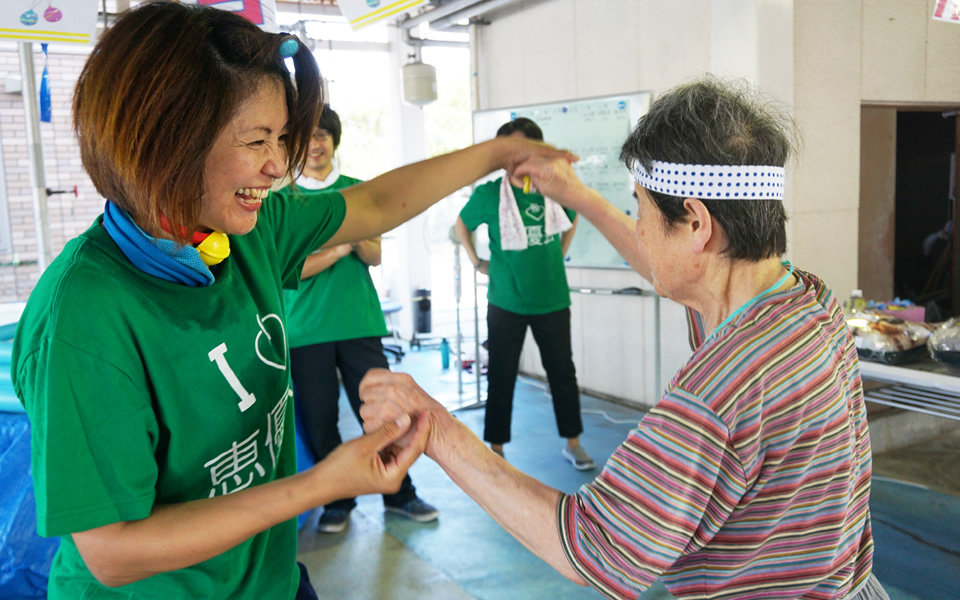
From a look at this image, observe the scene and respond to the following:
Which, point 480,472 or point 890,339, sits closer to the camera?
point 480,472

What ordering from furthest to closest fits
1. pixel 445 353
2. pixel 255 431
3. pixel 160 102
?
pixel 445 353
pixel 255 431
pixel 160 102

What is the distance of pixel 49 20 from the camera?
252cm

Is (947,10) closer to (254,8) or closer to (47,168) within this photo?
(254,8)

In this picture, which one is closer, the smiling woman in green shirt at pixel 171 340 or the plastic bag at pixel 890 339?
the smiling woman in green shirt at pixel 171 340

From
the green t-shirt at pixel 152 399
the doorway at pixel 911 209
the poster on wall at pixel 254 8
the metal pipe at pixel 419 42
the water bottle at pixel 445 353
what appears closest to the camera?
the green t-shirt at pixel 152 399

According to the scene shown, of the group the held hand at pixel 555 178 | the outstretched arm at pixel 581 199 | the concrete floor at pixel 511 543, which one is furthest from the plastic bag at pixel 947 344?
the held hand at pixel 555 178

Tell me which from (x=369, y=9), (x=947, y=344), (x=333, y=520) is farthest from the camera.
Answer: (x=333, y=520)

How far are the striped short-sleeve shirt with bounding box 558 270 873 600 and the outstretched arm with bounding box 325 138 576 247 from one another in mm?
772

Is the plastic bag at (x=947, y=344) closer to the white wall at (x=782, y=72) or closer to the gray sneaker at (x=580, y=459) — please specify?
the white wall at (x=782, y=72)

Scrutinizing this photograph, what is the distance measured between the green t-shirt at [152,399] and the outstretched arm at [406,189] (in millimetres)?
291

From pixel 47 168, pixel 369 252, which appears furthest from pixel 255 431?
pixel 47 168

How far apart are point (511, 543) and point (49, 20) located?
2769 mm

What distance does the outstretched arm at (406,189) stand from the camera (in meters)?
1.57

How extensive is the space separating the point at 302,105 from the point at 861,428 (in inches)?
42.5
